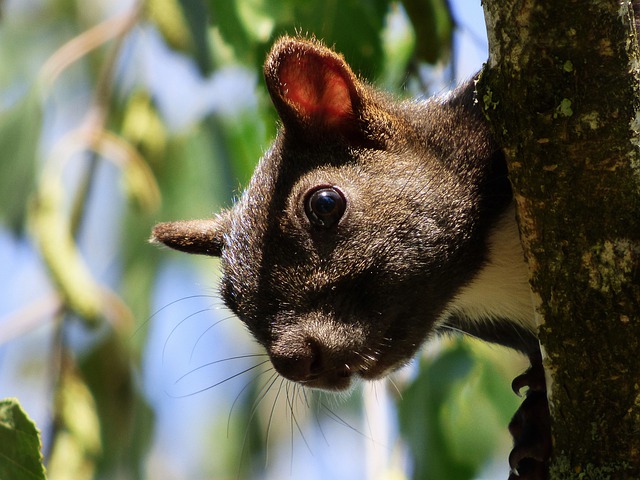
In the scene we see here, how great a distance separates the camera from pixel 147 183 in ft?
16.8

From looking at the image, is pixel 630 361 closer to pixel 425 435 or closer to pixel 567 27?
pixel 567 27

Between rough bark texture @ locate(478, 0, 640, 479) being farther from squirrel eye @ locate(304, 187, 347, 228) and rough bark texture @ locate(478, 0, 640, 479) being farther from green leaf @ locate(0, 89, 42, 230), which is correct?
green leaf @ locate(0, 89, 42, 230)

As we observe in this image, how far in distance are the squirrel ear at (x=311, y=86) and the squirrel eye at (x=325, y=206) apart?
27 cm

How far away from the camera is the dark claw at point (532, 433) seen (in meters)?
3.22

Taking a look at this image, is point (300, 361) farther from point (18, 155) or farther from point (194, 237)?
point (18, 155)

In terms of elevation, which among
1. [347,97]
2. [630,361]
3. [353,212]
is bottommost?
[630,361]

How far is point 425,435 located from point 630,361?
172 cm

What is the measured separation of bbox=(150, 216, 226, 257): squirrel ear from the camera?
407cm

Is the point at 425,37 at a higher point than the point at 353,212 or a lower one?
higher

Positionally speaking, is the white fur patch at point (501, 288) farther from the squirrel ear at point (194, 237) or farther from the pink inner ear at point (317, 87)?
the squirrel ear at point (194, 237)

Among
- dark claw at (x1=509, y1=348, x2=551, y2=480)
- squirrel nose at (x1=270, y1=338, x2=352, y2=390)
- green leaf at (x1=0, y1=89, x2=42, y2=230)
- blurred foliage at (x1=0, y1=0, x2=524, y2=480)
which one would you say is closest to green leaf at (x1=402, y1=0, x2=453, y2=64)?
blurred foliage at (x1=0, y1=0, x2=524, y2=480)

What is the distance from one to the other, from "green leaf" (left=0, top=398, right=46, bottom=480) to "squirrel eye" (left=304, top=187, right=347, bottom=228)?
46.3 inches

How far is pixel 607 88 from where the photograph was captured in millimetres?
2408

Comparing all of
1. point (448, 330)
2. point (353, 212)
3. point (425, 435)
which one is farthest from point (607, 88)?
point (425, 435)
